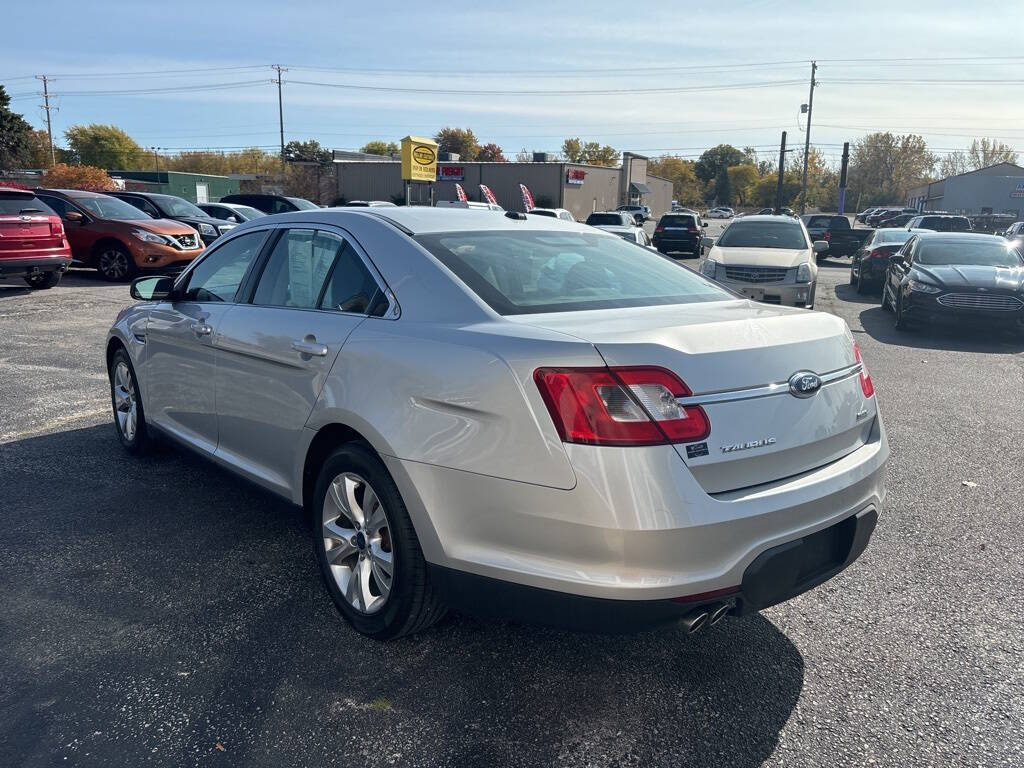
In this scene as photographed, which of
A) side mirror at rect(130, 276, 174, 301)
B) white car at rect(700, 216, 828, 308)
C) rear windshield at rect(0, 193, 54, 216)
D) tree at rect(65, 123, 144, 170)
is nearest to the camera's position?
side mirror at rect(130, 276, 174, 301)

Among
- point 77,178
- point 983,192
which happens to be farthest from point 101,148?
point 983,192

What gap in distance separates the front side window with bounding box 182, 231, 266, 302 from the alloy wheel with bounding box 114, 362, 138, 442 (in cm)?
103

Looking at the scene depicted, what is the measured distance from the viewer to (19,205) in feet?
42.3

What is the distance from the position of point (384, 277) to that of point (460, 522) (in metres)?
1.09

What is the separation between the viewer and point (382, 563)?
3.00 m

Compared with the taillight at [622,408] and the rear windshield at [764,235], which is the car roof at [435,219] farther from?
the rear windshield at [764,235]

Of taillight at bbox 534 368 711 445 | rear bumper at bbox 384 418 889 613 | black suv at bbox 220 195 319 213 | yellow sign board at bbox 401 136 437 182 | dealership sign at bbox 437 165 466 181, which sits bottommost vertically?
rear bumper at bbox 384 418 889 613

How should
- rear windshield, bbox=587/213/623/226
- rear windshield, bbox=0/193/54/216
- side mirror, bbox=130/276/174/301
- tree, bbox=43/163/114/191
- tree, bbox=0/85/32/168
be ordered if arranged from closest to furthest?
1. side mirror, bbox=130/276/174/301
2. rear windshield, bbox=0/193/54/216
3. rear windshield, bbox=587/213/623/226
4. tree, bbox=43/163/114/191
5. tree, bbox=0/85/32/168

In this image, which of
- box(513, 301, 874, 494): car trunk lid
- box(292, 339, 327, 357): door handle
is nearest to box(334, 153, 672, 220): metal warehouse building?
box(292, 339, 327, 357): door handle

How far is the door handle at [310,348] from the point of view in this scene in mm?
3223

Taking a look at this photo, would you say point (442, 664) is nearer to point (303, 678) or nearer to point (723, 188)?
point (303, 678)

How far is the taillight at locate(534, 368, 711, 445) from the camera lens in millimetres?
2361

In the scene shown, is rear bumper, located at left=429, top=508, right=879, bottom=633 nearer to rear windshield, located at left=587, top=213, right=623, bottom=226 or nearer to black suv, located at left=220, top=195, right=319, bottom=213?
black suv, located at left=220, top=195, right=319, bottom=213

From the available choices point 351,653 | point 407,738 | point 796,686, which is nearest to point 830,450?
point 796,686
